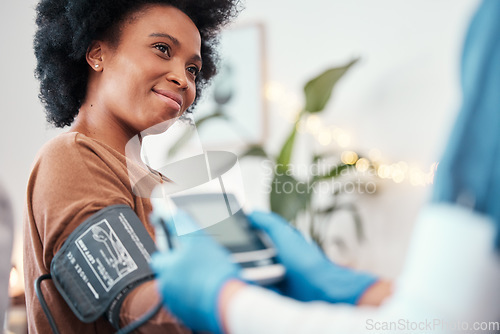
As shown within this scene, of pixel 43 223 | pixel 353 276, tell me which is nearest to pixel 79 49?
pixel 43 223

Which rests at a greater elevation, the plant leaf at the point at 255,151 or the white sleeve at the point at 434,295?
the plant leaf at the point at 255,151

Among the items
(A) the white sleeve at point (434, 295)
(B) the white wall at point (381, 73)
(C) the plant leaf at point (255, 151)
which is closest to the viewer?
(A) the white sleeve at point (434, 295)

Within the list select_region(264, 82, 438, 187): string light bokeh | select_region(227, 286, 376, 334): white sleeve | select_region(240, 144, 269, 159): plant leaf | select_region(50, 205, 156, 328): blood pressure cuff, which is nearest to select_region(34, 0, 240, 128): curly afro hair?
select_region(50, 205, 156, 328): blood pressure cuff

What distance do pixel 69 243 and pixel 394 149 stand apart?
1465 millimetres

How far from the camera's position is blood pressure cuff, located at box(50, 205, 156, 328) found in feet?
1.05

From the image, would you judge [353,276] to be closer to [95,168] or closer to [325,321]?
[325,321]

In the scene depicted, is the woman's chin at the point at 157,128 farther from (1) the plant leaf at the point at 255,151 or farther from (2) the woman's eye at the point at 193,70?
(1) the plant leaf at the point at 255,151

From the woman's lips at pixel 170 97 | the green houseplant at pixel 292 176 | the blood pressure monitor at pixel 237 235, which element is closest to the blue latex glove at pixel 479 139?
the blood pressure monitor at pixel 237 235

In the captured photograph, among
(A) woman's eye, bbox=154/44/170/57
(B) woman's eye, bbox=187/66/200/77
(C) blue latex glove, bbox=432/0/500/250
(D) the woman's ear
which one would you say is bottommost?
(C) blue latex glove, bbox=432/0/500/250

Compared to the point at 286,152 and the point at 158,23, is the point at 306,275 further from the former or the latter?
the point at 286,152

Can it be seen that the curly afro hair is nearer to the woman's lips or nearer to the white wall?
the woman's lips

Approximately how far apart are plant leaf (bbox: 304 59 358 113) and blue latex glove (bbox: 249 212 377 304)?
3.83ft

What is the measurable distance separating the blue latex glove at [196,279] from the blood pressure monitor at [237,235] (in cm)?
1

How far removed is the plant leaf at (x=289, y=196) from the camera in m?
1.45
